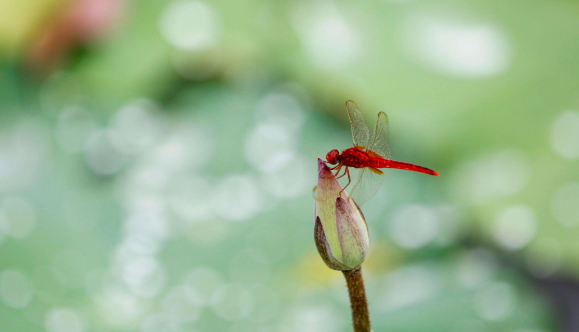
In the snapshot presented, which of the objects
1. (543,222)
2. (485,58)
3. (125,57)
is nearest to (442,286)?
(543,222)

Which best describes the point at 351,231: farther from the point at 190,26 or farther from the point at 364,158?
the point at 190,26

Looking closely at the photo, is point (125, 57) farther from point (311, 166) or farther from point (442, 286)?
point (442, 286)

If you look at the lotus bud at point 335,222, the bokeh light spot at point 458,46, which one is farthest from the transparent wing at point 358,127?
the bokeh light spot at point 458,46

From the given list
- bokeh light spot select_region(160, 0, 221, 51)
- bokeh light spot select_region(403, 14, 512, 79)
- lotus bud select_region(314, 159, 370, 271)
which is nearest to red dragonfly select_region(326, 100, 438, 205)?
lotus bud select_region(314, 159, 370, 271)

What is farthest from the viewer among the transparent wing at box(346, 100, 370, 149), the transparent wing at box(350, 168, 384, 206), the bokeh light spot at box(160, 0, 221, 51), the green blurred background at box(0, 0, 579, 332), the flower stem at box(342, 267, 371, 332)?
the bokeh light spot at box(160, 0, 221, 51)

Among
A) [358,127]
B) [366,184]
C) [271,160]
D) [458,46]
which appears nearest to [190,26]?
[271,160]

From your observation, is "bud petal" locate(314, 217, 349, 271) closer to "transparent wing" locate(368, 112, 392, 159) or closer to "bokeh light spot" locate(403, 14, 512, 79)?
"transparent wing" locate(368, 112, 392, 159)

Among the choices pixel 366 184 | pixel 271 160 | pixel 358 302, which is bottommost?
pixel 358 302
